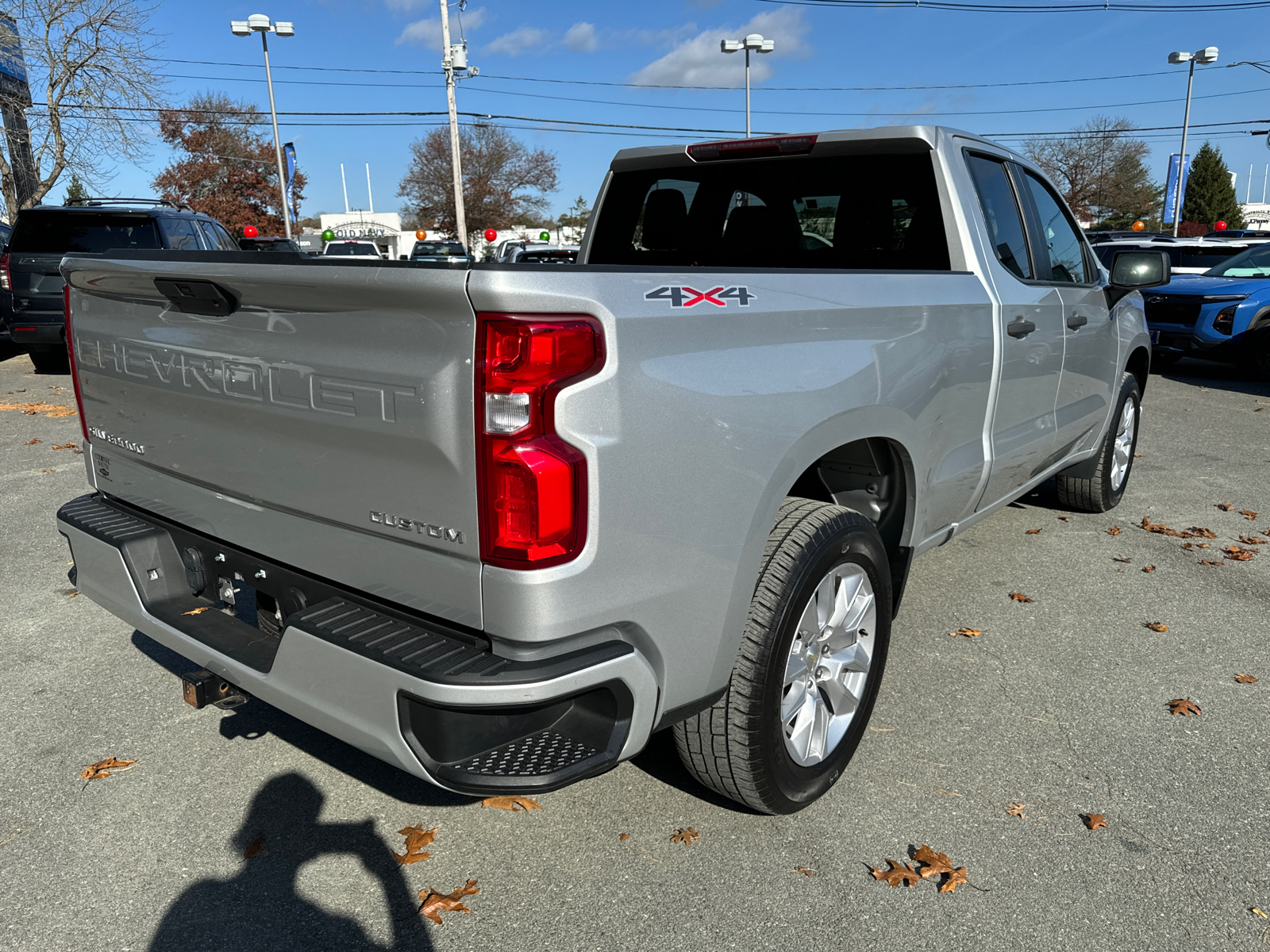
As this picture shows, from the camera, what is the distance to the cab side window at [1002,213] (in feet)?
12.4

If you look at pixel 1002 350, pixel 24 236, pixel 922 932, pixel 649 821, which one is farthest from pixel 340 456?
pixel 24 236

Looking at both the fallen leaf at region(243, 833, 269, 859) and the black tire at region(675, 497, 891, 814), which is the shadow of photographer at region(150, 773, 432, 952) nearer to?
the fallen leaf at region(243, 833, 269, 859)

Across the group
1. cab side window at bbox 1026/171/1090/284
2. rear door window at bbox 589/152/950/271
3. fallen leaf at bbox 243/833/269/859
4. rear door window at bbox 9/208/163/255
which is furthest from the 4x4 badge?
rear door window at bbox 9/208/163/255

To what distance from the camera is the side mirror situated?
4676 mm

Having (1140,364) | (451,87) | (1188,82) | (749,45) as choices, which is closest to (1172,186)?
(1188,82)

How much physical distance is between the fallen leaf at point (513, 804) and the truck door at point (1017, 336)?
2165 mm

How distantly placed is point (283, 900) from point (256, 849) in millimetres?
243

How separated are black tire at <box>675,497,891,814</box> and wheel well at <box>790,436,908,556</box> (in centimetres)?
40

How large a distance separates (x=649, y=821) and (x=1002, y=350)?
84.8 inches

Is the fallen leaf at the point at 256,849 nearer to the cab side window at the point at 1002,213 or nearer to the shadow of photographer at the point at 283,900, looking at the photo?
the shadow of photographer at the point at 283,900

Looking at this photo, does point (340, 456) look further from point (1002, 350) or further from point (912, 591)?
point (912, 591)

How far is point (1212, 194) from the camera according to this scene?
6500 centimetres

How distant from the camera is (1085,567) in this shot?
5.06 m

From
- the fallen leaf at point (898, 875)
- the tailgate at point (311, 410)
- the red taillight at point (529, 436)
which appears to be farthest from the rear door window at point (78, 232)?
the fallen leaf at point (898, 875)
